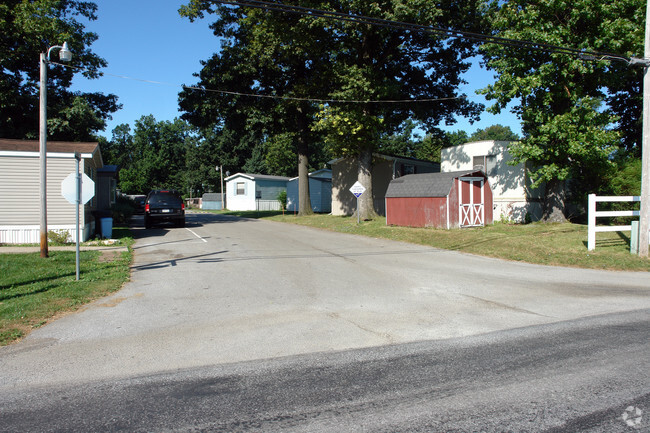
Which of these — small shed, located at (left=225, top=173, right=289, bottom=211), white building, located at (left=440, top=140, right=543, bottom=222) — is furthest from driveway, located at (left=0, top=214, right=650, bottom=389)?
small shed, located at (left=225, top=173, right=289, bottom=211)

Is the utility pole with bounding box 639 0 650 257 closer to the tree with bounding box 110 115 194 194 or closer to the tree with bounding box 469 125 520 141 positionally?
the tree with bounding box 110 115 194 194

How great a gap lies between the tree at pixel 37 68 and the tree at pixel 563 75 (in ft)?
68.6

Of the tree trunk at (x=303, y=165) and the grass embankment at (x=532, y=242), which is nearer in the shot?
the grass embankment at (x=532, y=242)

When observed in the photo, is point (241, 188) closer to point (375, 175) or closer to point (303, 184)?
point (303, 184)

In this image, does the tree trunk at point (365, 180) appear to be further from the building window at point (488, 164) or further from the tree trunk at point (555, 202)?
the tree trunk at point (555, 202)

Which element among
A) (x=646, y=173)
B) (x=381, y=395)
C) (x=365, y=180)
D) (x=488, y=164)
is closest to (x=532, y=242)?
(x=646, y=173)

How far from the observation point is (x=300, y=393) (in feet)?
12.9

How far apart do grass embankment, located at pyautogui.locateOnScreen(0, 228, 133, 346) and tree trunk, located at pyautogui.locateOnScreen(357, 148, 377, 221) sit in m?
14.3

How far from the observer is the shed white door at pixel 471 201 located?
20266 mm

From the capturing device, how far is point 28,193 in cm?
1478

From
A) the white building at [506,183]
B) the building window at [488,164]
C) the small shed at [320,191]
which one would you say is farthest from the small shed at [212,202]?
the building window at [488,164]

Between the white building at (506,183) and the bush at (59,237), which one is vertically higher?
the white building at (506,183)

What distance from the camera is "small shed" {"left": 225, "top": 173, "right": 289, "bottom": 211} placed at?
158 feet

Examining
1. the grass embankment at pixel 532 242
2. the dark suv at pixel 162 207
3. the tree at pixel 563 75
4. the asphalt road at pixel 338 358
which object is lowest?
the asphalt road at pixel 338 358
